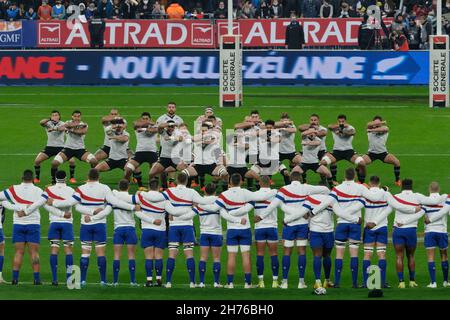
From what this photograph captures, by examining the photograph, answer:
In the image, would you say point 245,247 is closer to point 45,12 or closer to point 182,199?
point 182,199

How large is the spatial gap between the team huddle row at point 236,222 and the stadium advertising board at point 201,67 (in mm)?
27406

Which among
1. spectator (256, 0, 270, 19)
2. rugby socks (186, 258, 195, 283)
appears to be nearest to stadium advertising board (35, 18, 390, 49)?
spectator (256, 0, 270, 19)

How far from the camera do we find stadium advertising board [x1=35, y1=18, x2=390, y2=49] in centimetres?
6128

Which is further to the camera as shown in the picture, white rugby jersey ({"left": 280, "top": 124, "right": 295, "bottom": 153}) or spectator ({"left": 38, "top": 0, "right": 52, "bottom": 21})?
spectator ({"left": 38, "top": 0, "right": 52, "bottom": 21})

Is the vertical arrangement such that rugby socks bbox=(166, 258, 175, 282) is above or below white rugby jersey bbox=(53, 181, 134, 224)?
below

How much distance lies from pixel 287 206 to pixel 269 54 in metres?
27.6

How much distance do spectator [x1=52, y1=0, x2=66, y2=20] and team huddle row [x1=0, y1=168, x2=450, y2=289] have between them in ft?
116

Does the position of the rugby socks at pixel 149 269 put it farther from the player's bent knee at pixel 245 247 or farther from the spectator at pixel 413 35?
the spectator at pixel 413 35

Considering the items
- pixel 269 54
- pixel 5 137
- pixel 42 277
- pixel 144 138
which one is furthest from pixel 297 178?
pixel 269 54

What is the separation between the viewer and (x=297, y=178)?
27.7m

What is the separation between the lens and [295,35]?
5875cm

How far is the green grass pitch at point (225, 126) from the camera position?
25734 millimetres

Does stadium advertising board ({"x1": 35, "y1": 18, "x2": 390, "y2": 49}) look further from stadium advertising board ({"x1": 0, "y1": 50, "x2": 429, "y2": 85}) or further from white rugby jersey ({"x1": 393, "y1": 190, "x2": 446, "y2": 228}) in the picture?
white rugby jersey ({"x1": 393, "y1": 190, "x2": 446, "y2": 228})

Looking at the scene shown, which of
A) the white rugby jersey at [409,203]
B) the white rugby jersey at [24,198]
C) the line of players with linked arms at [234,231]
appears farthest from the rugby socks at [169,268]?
the white rugby jersey at [409,203]
